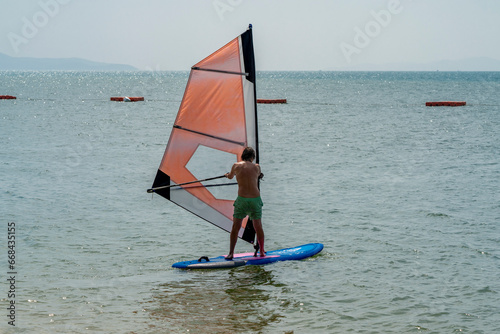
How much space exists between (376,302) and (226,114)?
179 inches

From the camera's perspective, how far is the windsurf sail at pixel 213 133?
12.5m

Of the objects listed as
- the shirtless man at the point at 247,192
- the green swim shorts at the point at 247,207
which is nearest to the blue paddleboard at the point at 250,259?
the shirtless man at the point at 247,192

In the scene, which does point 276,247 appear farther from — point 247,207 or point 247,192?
point 247,192

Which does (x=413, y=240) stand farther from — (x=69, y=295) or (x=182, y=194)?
(x=69, y=295)

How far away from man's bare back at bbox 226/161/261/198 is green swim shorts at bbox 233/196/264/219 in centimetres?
15

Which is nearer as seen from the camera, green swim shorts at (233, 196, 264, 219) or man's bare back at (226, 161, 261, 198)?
man's bare back at (226, 161, 261, 198)

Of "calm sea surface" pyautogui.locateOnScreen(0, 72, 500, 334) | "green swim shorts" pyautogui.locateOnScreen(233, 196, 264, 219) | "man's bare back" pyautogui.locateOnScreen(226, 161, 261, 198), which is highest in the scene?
"man's bare back" pyautogui.locateOnScreen(226, 161, 261, 198)

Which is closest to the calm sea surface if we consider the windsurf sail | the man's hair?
the windsurf sail

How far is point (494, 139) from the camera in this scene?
1644 inches

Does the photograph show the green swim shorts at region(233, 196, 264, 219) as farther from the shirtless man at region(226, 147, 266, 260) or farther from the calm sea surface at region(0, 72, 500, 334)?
the calm sea surface at region(0, 72, 500, 334)

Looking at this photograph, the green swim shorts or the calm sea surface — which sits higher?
the green swim shorts

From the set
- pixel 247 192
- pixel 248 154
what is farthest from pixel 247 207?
pixel 248 154

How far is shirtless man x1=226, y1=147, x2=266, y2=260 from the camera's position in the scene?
474 inches

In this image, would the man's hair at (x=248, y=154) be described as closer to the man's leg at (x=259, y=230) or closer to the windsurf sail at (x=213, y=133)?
the windsurf sail at (x=213, y=133)
